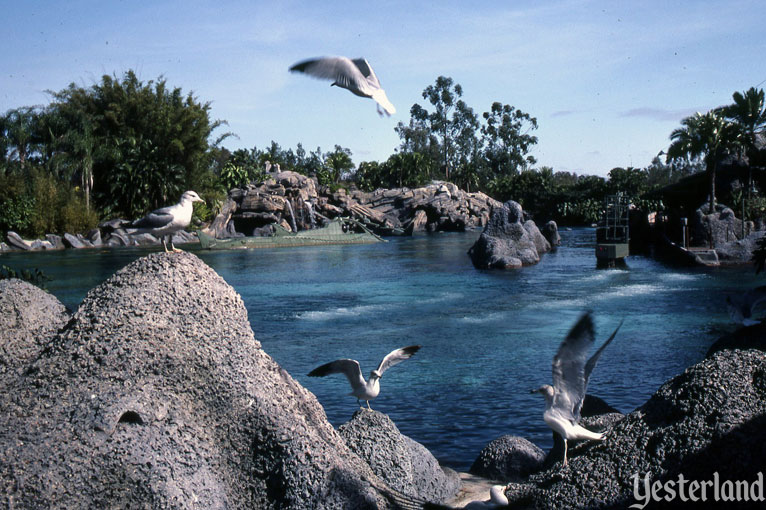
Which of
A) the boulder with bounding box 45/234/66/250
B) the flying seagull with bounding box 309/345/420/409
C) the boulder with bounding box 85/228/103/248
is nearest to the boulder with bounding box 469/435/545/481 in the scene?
the flying seagull with bounding box 309/345/420/409

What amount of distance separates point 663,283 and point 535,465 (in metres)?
18.7

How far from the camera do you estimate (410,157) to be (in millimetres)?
77562

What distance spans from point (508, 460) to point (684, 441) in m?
2.98

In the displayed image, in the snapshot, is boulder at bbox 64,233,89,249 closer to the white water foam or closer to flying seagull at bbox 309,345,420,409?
the white water foam

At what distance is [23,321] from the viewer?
5477 mm

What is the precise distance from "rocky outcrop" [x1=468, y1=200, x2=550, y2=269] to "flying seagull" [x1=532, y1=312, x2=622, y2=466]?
24478 mm

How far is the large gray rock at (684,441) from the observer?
3965 mm

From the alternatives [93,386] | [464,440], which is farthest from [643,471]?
[464,440]

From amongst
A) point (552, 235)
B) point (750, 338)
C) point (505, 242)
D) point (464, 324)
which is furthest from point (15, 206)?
point (750, 338)

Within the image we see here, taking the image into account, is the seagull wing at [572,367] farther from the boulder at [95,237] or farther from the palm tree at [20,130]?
the palm tree at [20,130]

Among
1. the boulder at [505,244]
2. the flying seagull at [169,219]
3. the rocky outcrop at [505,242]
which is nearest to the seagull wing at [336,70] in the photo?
the flying seagull at [169,219]

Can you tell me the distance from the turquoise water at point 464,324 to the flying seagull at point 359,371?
194cm

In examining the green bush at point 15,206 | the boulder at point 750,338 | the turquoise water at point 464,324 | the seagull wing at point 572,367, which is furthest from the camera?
the green bush at point 15,206

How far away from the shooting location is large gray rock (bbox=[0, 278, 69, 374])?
5160 millimetres
